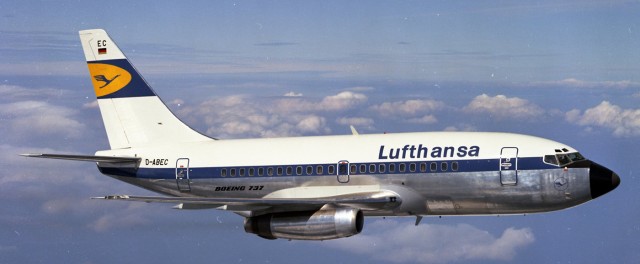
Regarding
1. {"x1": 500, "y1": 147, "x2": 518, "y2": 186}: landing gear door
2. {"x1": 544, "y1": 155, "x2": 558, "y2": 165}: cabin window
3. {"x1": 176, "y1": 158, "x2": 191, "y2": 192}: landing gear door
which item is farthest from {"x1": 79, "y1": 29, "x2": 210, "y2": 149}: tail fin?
{"x1": 544, "y1": 155, "x2": 558, "y2": 165}: cabin window

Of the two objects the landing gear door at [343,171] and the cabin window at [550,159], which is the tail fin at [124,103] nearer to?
the landing gear door at [343,171]

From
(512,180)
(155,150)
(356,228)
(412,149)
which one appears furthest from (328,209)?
(155,150)

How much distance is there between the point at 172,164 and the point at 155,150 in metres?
1.42

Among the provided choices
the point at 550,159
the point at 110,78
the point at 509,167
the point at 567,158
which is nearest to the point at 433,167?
the point at 509,167

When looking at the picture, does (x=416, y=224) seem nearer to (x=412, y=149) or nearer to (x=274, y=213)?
(x=412, y=149)

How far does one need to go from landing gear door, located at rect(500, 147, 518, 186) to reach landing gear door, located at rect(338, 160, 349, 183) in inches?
259

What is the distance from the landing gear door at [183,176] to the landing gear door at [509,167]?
1436cm

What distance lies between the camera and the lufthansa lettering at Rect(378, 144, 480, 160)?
44.7 m

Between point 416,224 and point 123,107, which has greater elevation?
point 123,107

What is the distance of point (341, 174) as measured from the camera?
153ft

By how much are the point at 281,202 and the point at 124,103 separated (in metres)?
12.4

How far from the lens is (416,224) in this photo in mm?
47281

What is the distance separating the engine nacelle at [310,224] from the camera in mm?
43094

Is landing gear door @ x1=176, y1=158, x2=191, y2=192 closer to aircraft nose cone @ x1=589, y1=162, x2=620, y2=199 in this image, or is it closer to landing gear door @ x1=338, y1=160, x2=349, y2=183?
landing gear door @ x1=338, y1=160, x2=349, y2=183
